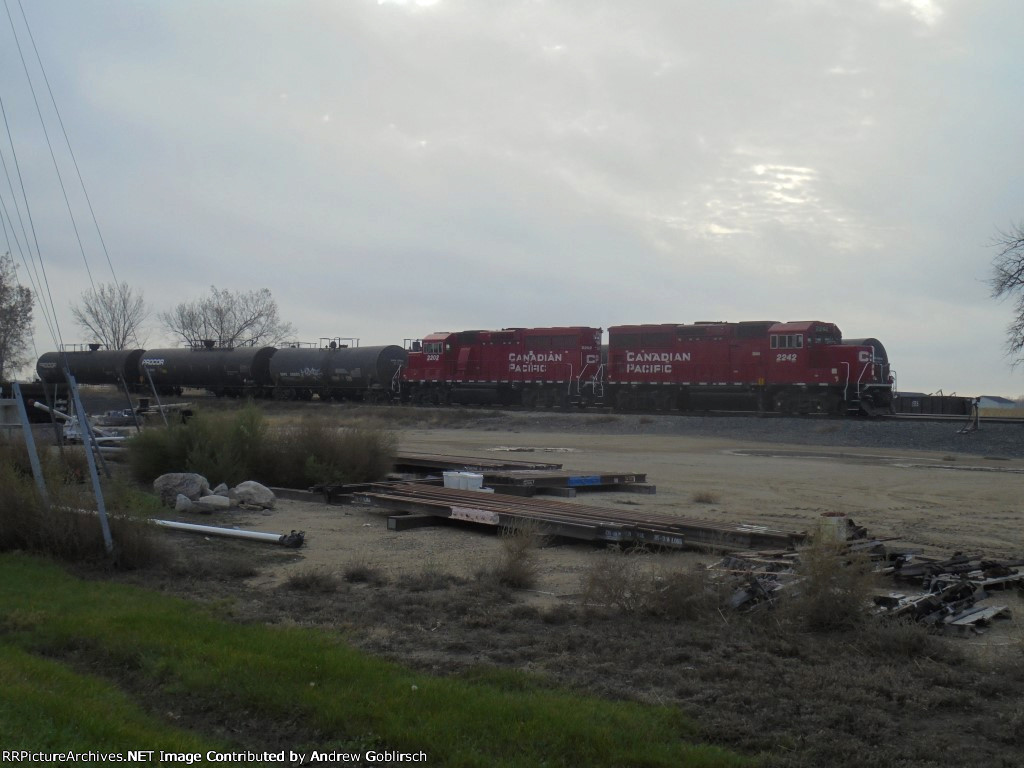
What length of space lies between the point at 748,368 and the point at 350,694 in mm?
38963

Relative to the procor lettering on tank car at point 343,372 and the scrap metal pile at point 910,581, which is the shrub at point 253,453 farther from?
the procor lettering on tank car at point 343,372

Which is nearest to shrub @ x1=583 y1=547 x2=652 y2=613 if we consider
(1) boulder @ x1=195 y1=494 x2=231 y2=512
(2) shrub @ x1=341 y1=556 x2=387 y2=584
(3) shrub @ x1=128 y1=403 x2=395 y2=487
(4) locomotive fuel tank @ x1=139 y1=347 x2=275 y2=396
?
(2) shrub @ x1=341 y1=556 x2=387 y2=584

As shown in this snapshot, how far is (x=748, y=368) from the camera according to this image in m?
42.8

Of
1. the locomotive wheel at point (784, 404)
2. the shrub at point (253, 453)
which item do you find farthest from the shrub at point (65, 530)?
the locomotive wheel at point (784, 404)

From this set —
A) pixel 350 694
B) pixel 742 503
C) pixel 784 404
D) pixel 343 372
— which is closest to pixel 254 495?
pixel 742 503

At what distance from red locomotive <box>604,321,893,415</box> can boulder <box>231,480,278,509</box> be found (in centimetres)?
2986

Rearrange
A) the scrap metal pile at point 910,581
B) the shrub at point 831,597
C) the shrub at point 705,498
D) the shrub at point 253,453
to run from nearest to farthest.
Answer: the shrub at point 831,597 → the scrap metal pile at point 910,581 → the shrub at point 705,498 → the shrub at point 253,453

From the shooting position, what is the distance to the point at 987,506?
16672 millimetres

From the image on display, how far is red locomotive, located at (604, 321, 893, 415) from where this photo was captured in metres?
39.7

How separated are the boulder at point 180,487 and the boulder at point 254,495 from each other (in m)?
0.55

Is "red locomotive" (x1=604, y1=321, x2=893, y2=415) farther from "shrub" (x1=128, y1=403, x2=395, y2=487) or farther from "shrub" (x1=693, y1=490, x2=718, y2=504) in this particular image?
"shrub" (x1=128, y1=403, x2=395, y2=487)

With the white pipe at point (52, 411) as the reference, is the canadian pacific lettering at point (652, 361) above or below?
above

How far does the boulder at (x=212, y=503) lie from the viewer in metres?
14.8

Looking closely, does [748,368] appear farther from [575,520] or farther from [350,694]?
[350,694]
